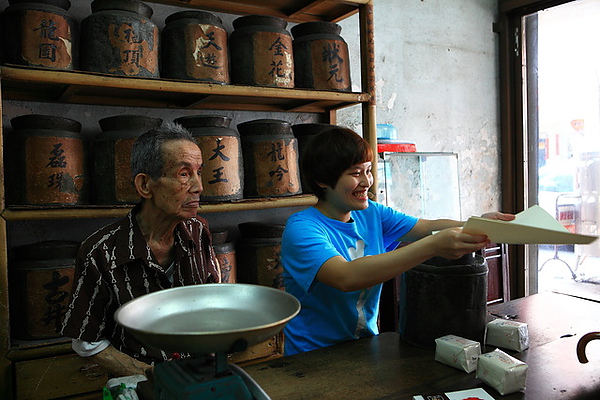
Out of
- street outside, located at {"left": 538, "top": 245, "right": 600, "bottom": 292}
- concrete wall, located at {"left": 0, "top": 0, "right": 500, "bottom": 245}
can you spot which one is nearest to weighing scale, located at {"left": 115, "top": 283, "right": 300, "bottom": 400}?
concrete wall, located at {"left": 0, "top": 0, "right": 500, "bottom": 245}

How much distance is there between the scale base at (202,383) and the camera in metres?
0.83

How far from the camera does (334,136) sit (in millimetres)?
1652

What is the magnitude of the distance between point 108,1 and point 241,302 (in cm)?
161

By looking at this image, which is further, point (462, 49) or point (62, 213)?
point (462, 49)

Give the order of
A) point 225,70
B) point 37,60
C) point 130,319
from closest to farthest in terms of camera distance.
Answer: point 130,319 → point 37,60 → point 225,70

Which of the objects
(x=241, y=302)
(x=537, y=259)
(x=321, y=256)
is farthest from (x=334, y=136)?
(x=537, y=259)

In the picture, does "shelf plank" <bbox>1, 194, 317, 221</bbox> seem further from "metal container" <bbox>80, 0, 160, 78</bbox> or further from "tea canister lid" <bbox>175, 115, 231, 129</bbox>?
"metal container" <bbox>80, 0, 160, 78</bbox>

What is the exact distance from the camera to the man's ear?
64.4 inches

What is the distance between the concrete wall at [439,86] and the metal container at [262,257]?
1.34 ft

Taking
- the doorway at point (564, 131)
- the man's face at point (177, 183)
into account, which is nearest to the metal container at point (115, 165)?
the man's face at point (177, 183)

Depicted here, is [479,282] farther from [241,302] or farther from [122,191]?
[122,191]

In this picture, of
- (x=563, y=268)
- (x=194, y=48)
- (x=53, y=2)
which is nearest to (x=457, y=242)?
(x=194, y=48)

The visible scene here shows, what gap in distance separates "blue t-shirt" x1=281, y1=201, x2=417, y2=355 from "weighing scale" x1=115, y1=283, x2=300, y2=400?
0.46m

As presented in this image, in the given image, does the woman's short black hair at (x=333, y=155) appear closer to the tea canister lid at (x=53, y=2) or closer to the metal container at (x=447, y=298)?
the metal container at (x=447, y=298)
